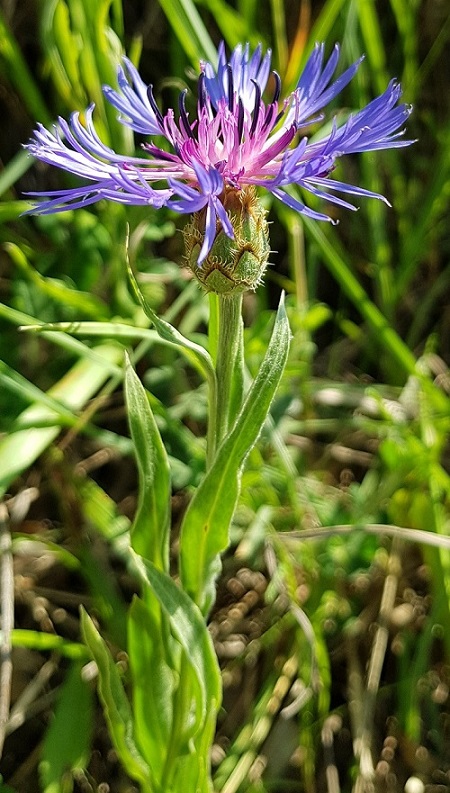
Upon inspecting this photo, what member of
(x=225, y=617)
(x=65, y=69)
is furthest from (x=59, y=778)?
(x=65, y=69)

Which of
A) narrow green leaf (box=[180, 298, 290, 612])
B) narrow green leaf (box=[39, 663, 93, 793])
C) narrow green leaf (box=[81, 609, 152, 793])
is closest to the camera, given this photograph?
narrow green leaf (box=[180, 298, 290, 612])

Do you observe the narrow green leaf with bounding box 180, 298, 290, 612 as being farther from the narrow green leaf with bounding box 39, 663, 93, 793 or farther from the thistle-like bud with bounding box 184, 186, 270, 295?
the narrow green leaf with bounding box 39, 663, 93, 793

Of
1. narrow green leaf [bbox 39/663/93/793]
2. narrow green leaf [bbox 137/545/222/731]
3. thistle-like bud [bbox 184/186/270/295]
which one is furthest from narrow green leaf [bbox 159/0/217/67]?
narrow green leaf [bbox 39/663/93/793]

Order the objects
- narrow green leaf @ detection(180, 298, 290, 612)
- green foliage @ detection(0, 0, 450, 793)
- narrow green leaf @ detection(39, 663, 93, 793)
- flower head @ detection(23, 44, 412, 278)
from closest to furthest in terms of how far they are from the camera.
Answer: flower head @ detection(23, 44, 412, 278), narrow green leaf @ detection(180, 298, 290, 612), narrow green leaf @ detection(39, 663, 93, 793), green foliage @ detection(0, 0, 450, 793)

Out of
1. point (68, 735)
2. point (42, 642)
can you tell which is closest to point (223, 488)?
point (42, 642)

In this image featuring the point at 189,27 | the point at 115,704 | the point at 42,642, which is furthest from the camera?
the point at 189,27

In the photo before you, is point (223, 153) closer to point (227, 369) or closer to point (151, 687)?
point (227, 369)

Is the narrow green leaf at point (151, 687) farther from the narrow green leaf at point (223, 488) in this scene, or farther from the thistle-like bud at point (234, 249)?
the thistle-like bud at point (234, 249)
